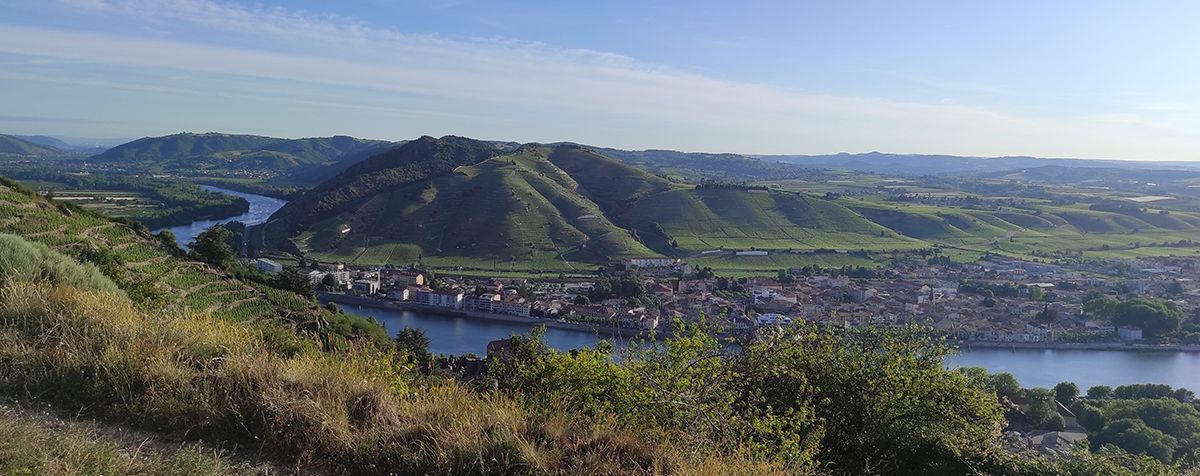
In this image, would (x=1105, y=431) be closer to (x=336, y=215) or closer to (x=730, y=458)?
(x=730, y=458)

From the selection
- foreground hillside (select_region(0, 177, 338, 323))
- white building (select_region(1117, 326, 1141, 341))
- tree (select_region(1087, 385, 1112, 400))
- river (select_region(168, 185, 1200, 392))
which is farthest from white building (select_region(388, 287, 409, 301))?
white building (select_region(1117, 326, 1141, 341))

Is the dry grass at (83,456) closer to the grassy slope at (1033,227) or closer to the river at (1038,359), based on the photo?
the river at (1038,359)

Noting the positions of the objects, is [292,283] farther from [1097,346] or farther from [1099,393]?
[1097,346]

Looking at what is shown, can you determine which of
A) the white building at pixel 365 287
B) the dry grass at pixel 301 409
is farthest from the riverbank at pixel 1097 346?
the dry grass at pixel 301 409

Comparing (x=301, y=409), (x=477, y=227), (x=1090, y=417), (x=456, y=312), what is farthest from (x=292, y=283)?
(x=477, y=227)

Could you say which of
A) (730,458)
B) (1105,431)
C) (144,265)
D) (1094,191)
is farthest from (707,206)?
(1094,191)

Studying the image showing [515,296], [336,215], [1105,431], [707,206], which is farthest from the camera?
[707,206]
